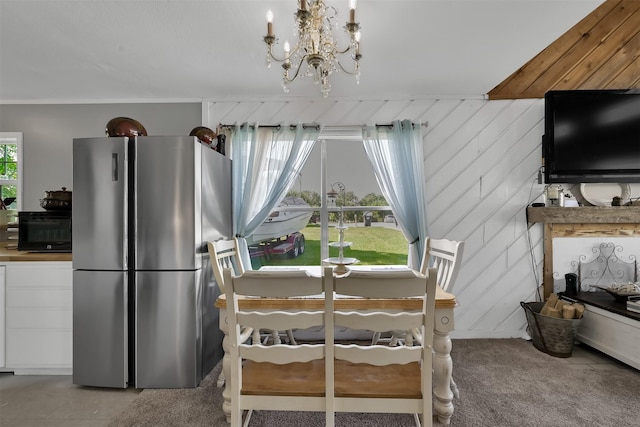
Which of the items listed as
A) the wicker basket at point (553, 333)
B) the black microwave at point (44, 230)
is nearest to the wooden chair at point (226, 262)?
the black microwave at point (44, 230)

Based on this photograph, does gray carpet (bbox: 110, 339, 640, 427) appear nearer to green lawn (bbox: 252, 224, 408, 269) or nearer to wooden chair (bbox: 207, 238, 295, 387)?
wooden chair (bbox: 207, 238, 295, 387)

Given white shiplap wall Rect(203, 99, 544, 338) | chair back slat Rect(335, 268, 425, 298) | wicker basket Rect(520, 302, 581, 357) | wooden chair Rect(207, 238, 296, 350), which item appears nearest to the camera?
chair back slat Rect(335, 268, 425, 298)

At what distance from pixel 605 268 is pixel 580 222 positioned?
1.78 ft

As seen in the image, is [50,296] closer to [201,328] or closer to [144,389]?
[144,389]

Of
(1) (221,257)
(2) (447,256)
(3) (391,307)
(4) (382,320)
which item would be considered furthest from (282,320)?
(2) (447,256)

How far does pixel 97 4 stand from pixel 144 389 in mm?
2394

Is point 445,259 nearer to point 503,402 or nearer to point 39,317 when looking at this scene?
point 503,402

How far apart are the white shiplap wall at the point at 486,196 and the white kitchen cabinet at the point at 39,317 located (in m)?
2.28

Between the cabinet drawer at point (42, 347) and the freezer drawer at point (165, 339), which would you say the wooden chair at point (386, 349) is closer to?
the freezer drawer at point (165, 339)

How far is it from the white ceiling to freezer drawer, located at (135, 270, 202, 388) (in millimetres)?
1583

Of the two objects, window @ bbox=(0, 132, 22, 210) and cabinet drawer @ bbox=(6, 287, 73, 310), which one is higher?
window @ bbox=(0, 132, 22, 210)

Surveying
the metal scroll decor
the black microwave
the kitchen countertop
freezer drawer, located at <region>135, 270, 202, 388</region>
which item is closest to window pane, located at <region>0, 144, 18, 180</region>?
the black microwave

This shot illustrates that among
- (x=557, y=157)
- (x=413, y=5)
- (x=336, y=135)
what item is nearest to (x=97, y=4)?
(x=413, y=5)

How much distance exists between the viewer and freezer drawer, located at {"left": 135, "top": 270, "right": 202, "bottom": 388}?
84.9 inches
